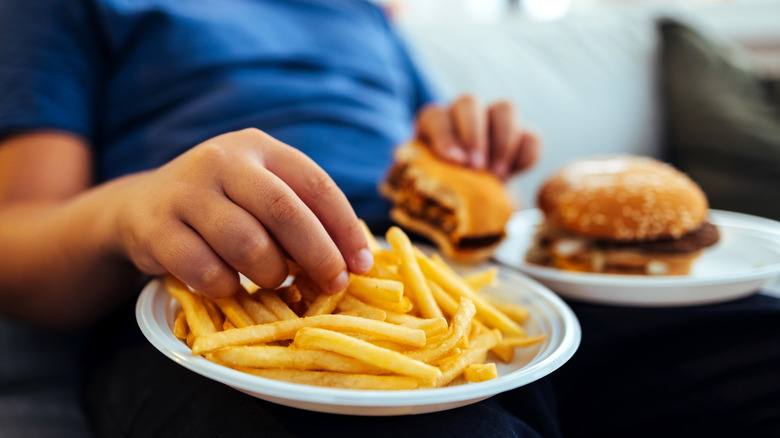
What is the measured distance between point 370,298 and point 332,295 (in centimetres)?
5

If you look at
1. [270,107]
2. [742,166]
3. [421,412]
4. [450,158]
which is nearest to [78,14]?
[270,107]

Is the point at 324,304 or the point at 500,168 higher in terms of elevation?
the point at 324,304

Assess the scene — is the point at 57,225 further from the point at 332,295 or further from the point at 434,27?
→ the point at 434,27

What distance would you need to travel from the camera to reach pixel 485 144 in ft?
4.61

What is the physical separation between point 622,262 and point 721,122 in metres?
1.08

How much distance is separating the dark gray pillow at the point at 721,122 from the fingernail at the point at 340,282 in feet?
6.11

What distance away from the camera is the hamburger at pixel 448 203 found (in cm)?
129

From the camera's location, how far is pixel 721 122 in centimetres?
213

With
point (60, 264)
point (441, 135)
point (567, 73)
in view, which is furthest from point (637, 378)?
point (567, 73)

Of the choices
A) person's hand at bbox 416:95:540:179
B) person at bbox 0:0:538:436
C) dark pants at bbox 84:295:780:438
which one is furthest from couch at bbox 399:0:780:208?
dark pants at bbox 84:295:780:438

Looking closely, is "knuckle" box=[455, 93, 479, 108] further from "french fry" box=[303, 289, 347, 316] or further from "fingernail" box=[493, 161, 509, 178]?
"french fry" box=[303, 289, 347, 316]

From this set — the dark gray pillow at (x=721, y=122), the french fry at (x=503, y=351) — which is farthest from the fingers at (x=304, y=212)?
the dark gray pillow at (x=721, y=122)

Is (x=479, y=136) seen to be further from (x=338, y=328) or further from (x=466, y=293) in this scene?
(x=338, y=328)

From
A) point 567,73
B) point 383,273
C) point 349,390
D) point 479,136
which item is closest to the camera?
point 349,390
